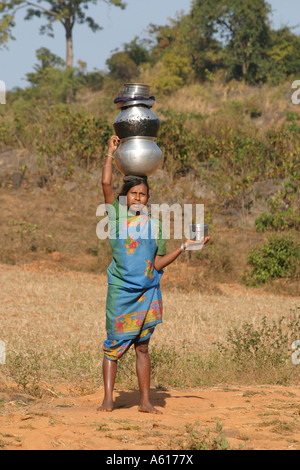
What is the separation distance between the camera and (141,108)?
445 centimetres

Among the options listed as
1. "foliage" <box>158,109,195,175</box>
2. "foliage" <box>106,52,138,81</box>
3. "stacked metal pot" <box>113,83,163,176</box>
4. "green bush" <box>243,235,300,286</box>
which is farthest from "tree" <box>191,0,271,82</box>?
"stacked metal pot" <box>113,83,163,176</box>

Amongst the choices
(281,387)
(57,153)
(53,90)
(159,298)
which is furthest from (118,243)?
(53,90)

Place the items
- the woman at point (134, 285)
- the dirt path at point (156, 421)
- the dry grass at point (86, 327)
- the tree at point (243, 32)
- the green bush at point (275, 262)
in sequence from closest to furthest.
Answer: the dirt path at point (156, 421), the woman at point (134, 285), the dry grass at point (86, 327), the green bush at point (275, 262), the tree at point (243, 32)

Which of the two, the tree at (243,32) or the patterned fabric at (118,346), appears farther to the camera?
the tree at (243,32)

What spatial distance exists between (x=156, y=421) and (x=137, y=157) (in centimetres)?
169

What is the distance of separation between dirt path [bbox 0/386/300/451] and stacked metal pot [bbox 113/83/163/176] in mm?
1601

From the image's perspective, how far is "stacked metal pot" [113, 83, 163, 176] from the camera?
4.29 m

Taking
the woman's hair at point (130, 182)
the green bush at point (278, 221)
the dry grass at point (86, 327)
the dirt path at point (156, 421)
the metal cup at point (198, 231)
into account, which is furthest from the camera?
the green bush at point (278, 221)

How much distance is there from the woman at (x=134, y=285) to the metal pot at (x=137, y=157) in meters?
0.07

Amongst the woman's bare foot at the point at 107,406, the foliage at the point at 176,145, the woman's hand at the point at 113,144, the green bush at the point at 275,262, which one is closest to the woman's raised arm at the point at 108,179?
the woman's hand at the point at 113,144

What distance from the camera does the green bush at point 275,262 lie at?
448 inches

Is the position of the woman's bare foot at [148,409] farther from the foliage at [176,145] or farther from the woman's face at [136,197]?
the foliage at [176,145]

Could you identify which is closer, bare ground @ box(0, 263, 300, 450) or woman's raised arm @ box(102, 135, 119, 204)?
bare ground @ box(0, 263, 300, 450)

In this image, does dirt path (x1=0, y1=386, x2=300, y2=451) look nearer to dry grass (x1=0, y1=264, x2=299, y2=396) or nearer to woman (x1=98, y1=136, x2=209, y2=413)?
woman (x1=98, y1=136, x2=209, y2=413)
